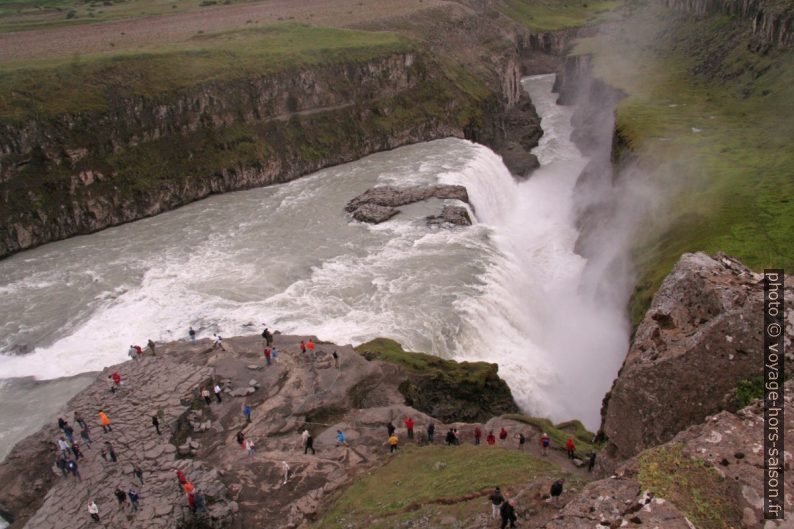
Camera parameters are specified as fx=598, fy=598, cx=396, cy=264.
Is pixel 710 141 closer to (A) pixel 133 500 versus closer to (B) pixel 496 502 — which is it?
(B) pixel 496 502

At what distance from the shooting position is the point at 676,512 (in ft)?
39.1

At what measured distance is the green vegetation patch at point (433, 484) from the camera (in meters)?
17.6

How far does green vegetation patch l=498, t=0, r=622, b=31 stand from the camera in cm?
12619

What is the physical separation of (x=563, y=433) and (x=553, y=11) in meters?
138

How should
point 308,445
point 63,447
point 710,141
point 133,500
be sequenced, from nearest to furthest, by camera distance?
point 133,500, point 63,447, point 308,445, point 710,141

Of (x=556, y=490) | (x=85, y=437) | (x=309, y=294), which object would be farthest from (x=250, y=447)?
(x=309, y=294)

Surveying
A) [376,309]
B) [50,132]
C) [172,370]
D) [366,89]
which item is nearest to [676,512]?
[172,370]

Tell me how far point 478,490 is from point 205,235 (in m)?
35.6

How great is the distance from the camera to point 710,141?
5378 cm

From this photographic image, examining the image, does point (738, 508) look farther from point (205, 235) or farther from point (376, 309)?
point (205, 235)

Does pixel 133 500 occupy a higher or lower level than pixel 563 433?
higher

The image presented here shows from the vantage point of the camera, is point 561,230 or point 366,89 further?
point 366,89

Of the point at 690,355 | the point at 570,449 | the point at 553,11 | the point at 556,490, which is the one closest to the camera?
the point at 556,490

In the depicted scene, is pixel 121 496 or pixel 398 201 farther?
pixel 398 201
